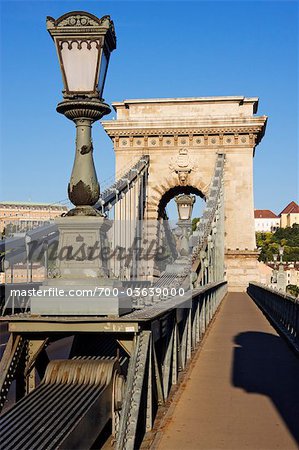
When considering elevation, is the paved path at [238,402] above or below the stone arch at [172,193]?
below

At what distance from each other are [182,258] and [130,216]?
28.3 metres

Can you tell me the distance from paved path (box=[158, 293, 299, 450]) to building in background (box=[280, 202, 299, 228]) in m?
174

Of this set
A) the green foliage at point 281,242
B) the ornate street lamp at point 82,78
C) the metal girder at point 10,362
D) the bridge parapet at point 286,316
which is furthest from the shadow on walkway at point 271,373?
the green foliage at point 281,242

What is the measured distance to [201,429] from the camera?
5.62m

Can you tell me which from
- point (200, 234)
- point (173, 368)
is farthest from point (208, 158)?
point (173, 368)

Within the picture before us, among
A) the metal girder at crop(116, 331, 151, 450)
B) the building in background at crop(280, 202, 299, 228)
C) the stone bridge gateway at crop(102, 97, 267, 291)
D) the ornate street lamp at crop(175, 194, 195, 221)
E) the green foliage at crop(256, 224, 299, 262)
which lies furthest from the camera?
the building in background at crop(280, 202, 299, 228)

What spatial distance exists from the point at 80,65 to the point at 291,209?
187585 millimetres

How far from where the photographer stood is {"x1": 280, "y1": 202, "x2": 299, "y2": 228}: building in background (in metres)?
184

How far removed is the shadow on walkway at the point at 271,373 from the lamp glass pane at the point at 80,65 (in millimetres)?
3284

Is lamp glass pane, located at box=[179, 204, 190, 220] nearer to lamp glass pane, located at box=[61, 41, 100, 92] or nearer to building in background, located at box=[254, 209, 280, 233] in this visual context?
lamp glass pane, located at box=[61, 41, 100, 92]

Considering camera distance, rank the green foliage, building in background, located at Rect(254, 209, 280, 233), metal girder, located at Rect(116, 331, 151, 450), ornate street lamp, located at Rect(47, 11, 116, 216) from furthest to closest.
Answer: building in background, located at Rect(254, 209, 280, 233)
the green foliage
ornate street lamp, located at Rect(47, 11, 116, 216)
metal girder, located at Rect(116, 331, 151, 450)

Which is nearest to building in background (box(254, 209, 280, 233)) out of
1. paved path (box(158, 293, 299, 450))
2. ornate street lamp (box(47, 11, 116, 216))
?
paved path (box(158, 293, 299, 450))

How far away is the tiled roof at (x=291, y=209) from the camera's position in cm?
18620

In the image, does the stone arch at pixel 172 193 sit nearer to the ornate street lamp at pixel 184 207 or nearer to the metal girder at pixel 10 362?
the ornate street lamp at pixel 184 207
